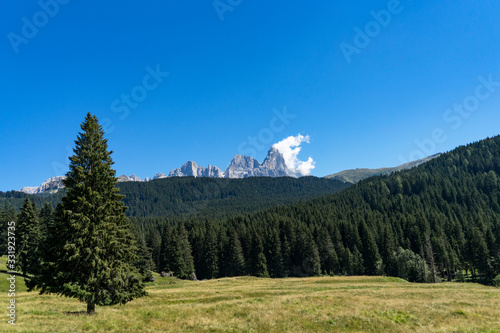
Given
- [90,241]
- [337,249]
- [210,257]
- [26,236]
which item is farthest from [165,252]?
[90,241]

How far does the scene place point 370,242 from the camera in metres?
98.0

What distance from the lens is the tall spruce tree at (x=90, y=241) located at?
66.6 ft

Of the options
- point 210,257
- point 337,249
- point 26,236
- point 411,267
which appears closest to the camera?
point 26,236

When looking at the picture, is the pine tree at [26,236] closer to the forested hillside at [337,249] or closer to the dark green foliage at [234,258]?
the forested hillside at [337,249]

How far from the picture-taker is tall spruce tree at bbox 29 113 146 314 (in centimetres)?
Result: 2030

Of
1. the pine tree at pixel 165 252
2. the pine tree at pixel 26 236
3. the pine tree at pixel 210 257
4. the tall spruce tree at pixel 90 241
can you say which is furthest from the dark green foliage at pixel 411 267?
the pine tree at pixel 26 236

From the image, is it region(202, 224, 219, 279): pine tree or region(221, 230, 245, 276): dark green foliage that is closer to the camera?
region(221, 230, 245, 276): dark green foliage

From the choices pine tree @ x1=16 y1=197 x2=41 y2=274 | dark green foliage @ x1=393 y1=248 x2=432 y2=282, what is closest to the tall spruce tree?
pine tree @ x1=16 y1=197 x2=41 y2=274

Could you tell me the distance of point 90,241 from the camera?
21.0 m

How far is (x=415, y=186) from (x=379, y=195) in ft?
93.2

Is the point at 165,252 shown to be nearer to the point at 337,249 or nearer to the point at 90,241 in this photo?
the point at 337,249

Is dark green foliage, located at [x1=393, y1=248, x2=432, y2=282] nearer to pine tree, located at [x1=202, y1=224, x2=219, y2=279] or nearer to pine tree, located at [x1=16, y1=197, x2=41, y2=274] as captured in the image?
pine tree, located at [x1=202, y1=224, x2=219, y2=279]

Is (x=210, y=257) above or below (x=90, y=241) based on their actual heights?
below

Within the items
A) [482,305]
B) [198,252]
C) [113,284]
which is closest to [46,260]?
[113,284]
